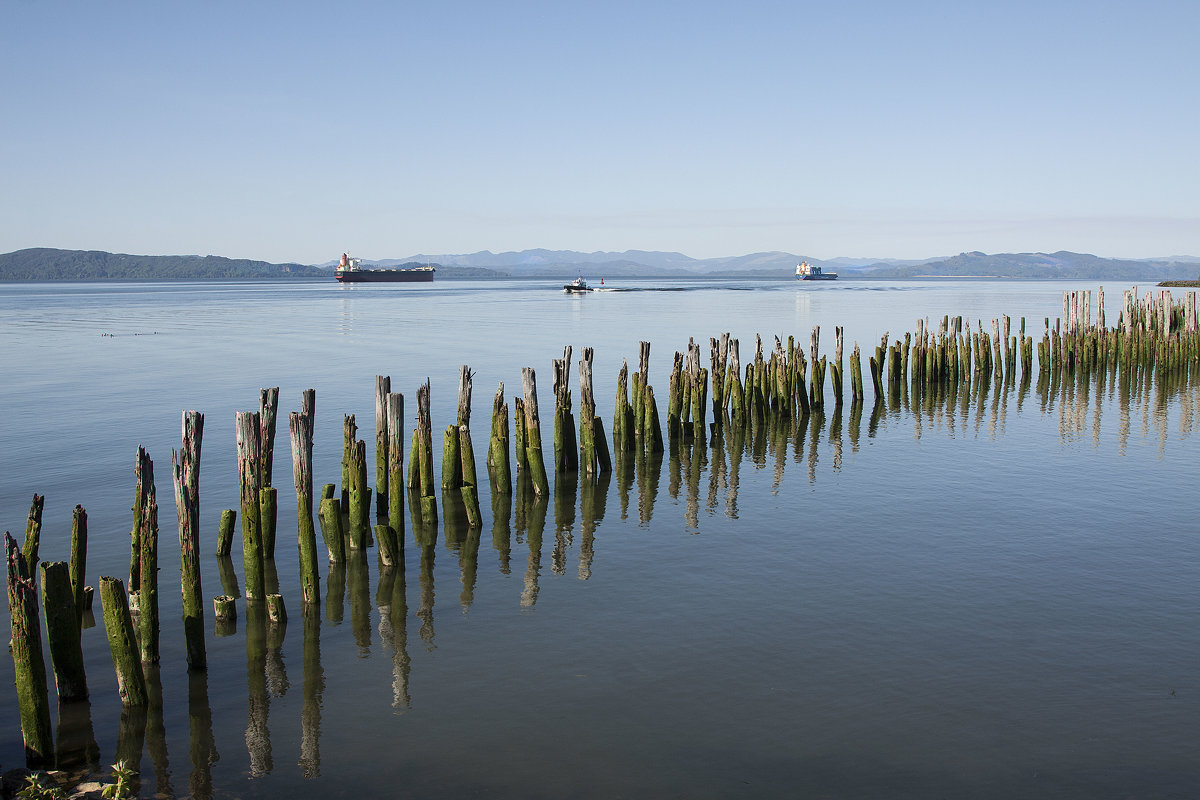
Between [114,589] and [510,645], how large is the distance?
12.6 feet

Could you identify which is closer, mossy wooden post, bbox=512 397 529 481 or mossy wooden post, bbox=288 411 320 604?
mossy wooden post, bbox=288 411 320 604

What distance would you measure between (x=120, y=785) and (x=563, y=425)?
1102 centimetres

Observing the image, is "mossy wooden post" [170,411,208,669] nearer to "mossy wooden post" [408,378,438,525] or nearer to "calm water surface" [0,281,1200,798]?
"calm water surface" [0,281,1200,798]

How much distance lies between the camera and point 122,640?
316 inches

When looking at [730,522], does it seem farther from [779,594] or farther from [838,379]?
[838,379]

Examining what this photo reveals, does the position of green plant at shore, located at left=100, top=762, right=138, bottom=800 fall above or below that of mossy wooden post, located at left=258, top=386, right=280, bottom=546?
below

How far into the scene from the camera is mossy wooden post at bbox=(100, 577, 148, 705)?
314 inches

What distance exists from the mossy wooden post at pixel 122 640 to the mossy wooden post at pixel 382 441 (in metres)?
5.36

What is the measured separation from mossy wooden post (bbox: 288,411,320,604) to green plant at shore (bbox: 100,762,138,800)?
135 inches

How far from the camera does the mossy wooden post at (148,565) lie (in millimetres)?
8625

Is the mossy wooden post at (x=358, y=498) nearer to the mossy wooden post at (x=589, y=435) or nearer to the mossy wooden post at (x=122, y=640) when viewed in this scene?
the mossy wooden post at (x=122, y=640)

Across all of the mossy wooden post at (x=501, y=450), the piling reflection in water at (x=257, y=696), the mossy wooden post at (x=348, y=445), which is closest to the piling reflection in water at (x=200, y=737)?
the piling reflection in water at (x=257, y=696)

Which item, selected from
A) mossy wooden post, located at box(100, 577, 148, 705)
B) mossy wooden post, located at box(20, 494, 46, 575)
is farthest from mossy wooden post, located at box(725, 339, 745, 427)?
mossy wooden post, located at box(100, 577, 148, 705)

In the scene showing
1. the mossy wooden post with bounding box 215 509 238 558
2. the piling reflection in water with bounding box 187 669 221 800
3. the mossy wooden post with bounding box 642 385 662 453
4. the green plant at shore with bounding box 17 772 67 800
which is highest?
the mossy wooden post with bounding box 642 385 662 453
